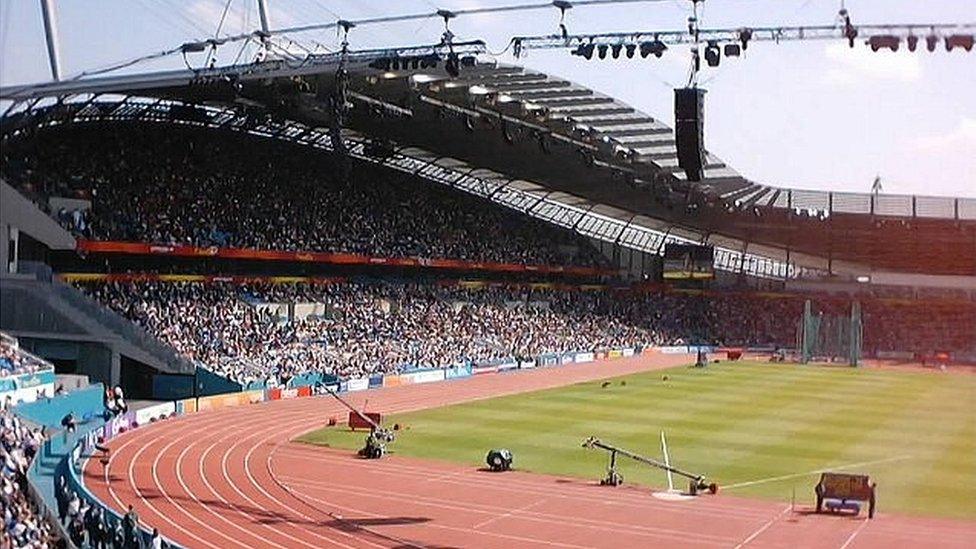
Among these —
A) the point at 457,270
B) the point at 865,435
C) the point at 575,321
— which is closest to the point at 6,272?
the point at 865,435

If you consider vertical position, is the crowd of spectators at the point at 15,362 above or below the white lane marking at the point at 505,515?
above

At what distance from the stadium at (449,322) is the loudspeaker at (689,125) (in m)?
0.07

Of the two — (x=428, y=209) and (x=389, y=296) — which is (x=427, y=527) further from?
(x=428, y=209)

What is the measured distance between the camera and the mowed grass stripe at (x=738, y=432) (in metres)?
31.8

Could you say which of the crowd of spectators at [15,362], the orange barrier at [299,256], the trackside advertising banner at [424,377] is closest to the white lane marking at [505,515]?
the crowd of spectators at [15,362]

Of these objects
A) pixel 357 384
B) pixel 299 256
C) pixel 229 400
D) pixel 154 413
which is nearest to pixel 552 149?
pixel 299 256

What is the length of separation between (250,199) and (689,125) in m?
36.5

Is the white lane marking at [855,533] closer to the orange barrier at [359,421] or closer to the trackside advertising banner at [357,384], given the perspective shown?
the orange barrier at [359,421]

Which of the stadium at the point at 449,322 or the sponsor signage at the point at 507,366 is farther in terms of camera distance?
the sponsor signage at the point at 507,366

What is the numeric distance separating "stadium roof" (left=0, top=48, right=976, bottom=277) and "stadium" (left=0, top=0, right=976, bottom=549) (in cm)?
32

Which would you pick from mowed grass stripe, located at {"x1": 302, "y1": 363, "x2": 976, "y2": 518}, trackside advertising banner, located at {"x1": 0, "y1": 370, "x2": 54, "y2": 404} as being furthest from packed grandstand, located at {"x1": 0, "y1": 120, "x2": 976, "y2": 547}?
mowed grass stripe, located at {"x1": 302, "y1": 363, "x2": 976, "y2": 518}

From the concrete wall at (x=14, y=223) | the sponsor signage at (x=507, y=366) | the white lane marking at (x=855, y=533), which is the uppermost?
the concrete wall at (x=14, y=223)

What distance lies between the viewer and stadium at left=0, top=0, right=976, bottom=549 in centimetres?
2622

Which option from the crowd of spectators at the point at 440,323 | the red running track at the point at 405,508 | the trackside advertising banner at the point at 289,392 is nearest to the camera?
the red running track at the point at 405,508
